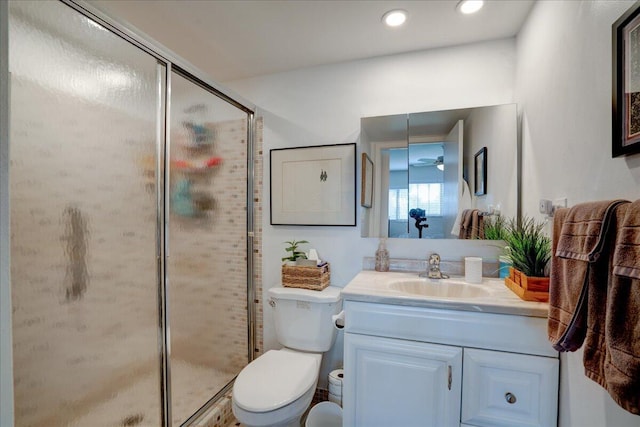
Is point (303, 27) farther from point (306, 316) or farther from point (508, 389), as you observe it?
point (508, 389)

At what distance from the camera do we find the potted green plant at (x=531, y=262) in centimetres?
111

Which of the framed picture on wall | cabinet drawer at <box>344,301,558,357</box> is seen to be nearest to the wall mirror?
the framed picture on wall

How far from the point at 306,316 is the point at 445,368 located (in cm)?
80

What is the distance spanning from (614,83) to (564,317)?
63 centimetres

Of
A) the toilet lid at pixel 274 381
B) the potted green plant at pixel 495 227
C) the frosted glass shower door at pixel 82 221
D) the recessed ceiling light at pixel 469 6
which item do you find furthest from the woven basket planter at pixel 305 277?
the recessed ceiling light at pixel 469 6

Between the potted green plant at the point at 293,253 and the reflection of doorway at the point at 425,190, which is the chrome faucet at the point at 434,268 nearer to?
the reflection of doorway at the point at 425,190

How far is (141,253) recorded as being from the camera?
1.32 meters

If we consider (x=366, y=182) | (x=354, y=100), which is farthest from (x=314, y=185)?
(x=354, y=100)

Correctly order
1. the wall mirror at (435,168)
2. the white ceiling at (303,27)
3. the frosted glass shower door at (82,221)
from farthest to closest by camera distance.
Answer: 1. the wall mirror at (435,168)
2. the white ceiling at (303,27)
3. the frosted glass shower door at (82,221)

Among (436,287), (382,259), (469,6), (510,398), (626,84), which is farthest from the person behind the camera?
(382,259)

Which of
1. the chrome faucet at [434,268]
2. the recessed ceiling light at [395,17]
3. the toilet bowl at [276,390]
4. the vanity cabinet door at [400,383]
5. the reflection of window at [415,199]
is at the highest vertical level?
the recessed ceiling light at [395,17]

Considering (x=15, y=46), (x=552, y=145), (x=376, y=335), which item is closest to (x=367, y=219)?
(x=376, y=335)

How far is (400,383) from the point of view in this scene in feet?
3.92

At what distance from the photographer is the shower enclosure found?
38.6 inches
